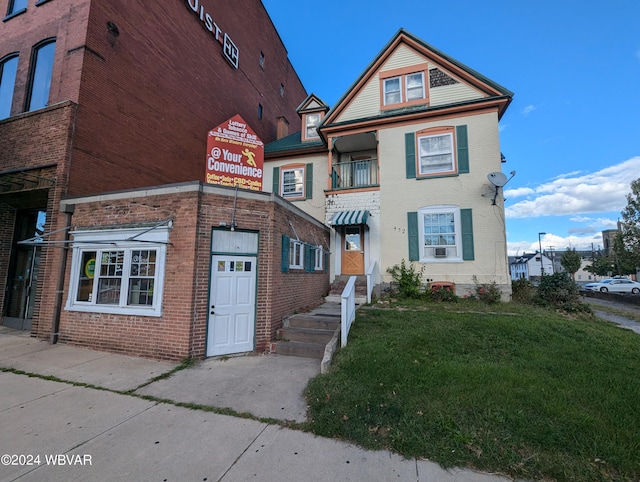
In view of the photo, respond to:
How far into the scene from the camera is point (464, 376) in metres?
4.46

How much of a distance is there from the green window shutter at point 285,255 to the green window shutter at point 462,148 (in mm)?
7716

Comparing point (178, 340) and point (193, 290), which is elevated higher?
point (193, 290)

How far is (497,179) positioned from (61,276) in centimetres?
1358

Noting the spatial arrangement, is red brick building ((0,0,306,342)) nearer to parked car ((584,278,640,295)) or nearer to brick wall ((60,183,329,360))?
brick wall ((60,183,329,360))

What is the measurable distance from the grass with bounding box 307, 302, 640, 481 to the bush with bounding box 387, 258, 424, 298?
4.16 m

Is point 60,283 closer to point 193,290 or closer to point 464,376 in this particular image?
point 193,290

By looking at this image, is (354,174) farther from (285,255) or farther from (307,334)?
(307,334)

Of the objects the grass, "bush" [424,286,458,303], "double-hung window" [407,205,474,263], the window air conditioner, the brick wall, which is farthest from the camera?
the window air conditioner

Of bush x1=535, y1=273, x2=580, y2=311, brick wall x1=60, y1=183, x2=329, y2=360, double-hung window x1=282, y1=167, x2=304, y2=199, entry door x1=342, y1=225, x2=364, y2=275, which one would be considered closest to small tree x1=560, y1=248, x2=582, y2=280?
bush x1=535, y1=273, x2=580, y2=311

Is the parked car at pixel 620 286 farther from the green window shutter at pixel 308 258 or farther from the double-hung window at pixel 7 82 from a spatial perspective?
the double-hung window at pixel 7 82

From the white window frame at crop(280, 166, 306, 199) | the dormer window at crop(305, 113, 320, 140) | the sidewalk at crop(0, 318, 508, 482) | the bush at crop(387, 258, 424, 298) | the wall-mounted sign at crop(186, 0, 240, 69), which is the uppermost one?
the wall-mounted sign at crop(186, 0, 240, 69)

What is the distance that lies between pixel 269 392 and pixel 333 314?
3677 millimetres

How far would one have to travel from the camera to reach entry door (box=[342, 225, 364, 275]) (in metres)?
12.2

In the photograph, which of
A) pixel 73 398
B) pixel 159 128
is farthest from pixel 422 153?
pixel 73 398
